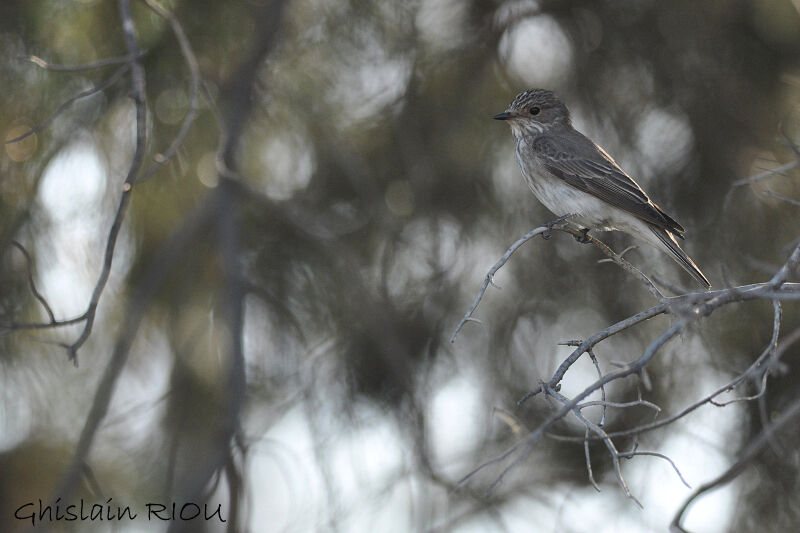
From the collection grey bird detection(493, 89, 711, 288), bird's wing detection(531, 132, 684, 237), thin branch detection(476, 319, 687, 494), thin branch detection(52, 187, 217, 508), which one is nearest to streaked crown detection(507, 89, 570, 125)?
grey bird detection(493, 89, 711, 288)

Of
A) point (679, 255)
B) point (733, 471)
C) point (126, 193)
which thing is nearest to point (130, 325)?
point (126, 193)

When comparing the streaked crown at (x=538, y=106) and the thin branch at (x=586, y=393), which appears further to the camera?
the streaked crown at (x=538, y=106)

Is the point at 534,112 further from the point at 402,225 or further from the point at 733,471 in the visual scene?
the point at 733,471

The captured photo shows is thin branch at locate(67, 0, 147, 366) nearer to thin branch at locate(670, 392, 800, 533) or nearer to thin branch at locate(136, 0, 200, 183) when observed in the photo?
thin branch at locate(136, 0, 200, 183)

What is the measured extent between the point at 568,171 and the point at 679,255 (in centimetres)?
100

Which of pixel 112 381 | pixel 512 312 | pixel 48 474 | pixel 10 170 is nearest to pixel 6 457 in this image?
pixel 48 474

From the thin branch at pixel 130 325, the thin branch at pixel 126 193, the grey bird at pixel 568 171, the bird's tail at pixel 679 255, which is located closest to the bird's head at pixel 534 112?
the grey bird at pixel 568 171

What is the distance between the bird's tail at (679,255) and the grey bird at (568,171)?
0.41ft

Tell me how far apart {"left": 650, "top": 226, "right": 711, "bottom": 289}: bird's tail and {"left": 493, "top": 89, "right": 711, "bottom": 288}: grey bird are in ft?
0.41

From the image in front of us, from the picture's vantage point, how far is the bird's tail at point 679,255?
15.1 feet

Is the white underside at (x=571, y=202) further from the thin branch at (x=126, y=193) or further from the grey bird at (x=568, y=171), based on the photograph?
the thin branch at (x=126, y=193)

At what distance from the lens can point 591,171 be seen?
5496 mm

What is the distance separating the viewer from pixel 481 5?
5492 millimetres

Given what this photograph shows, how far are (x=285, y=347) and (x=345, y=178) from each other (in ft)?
3.23
